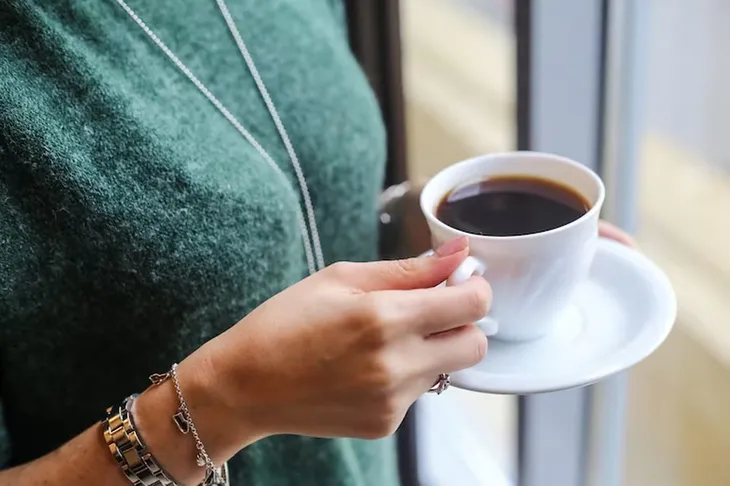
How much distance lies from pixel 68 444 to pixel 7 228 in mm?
134

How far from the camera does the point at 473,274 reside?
1.60ft

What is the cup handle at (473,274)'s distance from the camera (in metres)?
0.46

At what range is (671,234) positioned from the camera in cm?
84

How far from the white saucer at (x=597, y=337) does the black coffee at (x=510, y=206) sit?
8cm

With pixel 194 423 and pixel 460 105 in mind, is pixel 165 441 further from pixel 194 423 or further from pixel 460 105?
pixel 460 105

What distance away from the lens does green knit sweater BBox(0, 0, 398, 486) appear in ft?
1.68

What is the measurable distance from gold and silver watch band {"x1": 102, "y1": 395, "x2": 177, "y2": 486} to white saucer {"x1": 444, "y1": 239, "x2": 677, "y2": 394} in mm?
180

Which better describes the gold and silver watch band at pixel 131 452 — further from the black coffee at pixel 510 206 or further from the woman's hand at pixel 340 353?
the black coffee at pixel 510 206

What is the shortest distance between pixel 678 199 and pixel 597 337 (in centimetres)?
33

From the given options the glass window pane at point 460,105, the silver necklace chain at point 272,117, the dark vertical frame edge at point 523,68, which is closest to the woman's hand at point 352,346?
the silver necklace chain at point 272,117

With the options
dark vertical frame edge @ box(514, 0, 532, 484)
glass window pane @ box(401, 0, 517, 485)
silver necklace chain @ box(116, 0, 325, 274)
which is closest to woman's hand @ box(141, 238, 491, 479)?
silver necklace chain @ box(116, 0, 325, 274)

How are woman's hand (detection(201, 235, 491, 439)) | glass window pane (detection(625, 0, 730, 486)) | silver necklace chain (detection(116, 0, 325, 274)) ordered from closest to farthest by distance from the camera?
woman's hand (detection(201, 235, 491, 439))
silver necklace chain (detection(116, 0, 325, 274))
glass window pane (detection(625, 0, 730, 486))

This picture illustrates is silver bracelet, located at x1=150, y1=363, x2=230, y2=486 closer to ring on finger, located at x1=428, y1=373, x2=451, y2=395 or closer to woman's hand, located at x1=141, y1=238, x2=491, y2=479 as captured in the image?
woman's hand, located at x1=141, y1=238, x2=491, y2=479

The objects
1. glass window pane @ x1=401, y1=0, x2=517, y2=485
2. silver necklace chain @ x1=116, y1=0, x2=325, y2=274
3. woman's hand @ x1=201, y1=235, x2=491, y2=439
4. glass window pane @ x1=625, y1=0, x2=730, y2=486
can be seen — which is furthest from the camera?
glass window pane @ x1=401, y1=0, x2=517, y2=485
